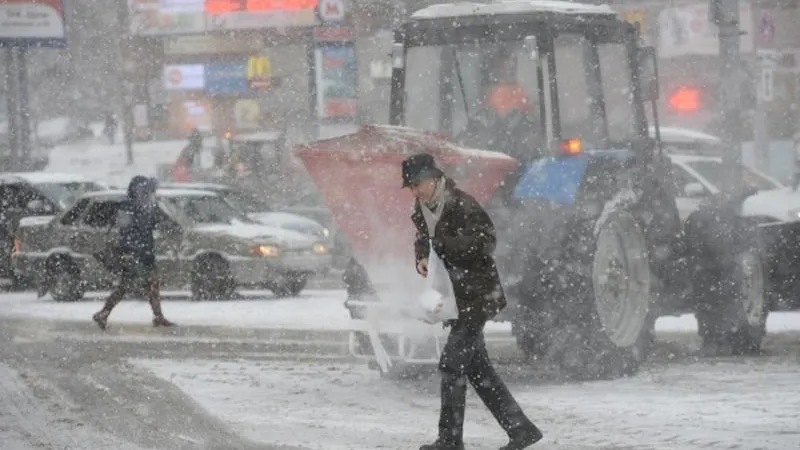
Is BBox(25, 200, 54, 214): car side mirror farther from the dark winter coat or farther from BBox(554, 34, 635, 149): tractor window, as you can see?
the dark winter coat

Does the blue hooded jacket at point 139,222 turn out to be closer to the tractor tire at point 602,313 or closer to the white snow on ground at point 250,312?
the white snow on ground at point 250,312

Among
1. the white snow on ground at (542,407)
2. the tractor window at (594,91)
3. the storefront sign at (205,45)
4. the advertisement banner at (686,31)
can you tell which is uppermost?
the storefront sign at (205,45)

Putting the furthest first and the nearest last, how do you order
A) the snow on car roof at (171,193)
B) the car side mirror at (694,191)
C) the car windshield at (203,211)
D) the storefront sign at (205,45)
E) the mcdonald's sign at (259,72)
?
the storefront sign at (205,45) < the mcdonald's sign at (259,72) < the snow on car roof at (171,193) < the car windshield at (203,211) < the car side mirror at (694,191)

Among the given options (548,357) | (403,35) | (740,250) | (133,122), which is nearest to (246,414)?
(548,357)

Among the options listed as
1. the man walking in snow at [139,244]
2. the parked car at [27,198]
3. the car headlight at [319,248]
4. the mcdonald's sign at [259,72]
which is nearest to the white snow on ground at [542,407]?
the man walking in snow at [139,244]

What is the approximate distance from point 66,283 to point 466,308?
14553 mm

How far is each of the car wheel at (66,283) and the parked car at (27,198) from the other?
252 cm

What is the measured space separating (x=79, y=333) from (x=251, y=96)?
136ft

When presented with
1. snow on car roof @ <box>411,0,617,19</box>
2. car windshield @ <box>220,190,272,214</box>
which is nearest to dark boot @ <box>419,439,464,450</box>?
snow on car roof @ <box>411,0,617,19</box>

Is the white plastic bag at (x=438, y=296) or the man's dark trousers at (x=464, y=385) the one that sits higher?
the white plastic bag at (x=438, y=296)

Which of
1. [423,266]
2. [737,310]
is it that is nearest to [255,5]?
[737,310]

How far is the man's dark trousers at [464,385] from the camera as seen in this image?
8.76 metres

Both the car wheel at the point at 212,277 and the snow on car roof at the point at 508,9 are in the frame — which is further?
the car wheel at the point at 212,277

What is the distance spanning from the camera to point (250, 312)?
19.7 m
